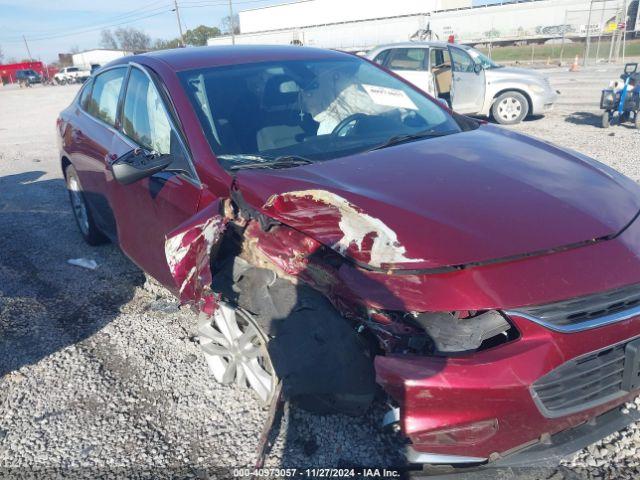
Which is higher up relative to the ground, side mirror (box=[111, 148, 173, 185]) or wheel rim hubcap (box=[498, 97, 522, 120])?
side mirror (box=[111, 148, 173, 185])

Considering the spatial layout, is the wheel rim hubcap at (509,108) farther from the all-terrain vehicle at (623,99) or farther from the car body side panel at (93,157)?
the car body side panel at (93,157)

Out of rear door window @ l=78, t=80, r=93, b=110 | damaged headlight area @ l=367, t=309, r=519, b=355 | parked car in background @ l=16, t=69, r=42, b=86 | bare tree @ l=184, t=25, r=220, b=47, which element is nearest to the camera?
damaged headlight area @ l=367, t=309, r=519, b=355

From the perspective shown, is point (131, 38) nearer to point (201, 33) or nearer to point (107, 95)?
point (201, 33)

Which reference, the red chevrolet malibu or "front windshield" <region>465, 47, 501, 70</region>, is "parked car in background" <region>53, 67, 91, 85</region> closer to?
"front windshield" <region>465, 47, 501, 70</region>

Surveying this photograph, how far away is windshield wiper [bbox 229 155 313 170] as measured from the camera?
8.91 ft

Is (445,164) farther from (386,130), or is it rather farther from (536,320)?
(536,320)

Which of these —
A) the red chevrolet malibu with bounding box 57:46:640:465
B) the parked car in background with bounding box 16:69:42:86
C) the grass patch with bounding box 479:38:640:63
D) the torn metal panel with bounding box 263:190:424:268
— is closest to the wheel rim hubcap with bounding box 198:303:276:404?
the red chevrolet malibu with bounding box 57:46:640:465

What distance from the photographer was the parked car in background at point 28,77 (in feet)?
162

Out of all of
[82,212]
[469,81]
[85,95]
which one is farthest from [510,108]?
[82,212]

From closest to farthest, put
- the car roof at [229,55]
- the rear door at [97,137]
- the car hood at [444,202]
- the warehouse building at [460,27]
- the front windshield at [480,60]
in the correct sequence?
the car hood at [444,202]
the car roof at [229,55]
the rear door at [97,137]
the front windshield at [480,60]
the warehouse building at [460,27]

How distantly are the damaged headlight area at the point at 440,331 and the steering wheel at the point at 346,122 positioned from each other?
141cm

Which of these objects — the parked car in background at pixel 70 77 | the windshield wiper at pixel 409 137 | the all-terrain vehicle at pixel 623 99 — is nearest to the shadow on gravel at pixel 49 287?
the windshield wiper at pixel 409 137

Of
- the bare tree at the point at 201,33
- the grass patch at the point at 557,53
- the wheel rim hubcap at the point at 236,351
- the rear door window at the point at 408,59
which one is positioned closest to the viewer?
the wheel rim hubcap at the point at 236,351

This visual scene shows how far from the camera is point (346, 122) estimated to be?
324 centimetres
